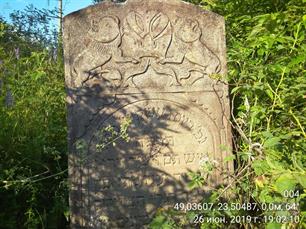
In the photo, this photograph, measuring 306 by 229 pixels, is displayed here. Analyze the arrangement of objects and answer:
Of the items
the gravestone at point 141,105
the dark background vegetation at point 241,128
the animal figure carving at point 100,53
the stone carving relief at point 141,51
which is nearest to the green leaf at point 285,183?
the dark background vegetation at point 241,128

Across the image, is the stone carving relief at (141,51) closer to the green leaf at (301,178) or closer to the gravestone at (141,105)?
the gravestone at (141,105)

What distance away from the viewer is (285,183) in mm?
1522

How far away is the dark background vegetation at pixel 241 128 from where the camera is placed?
2009 millimetres

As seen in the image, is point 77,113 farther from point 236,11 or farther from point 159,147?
point 236,11

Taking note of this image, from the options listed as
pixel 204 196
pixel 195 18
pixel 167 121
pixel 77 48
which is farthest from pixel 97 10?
pixel 204 196

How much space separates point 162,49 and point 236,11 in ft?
4.79

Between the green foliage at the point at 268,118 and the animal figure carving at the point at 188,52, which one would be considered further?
the animal figure carving at the point at 188,52

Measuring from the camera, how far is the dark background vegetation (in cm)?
201

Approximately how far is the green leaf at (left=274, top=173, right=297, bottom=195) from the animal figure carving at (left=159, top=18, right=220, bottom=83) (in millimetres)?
1256

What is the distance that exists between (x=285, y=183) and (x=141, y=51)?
57.5 inches

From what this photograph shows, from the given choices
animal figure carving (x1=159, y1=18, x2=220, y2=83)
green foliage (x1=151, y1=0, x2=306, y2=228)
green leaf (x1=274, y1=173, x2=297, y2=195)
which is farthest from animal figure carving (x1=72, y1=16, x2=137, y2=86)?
green leaf (x1=274, y1=173, x2=297, y2=195)

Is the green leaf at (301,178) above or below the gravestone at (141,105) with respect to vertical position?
below

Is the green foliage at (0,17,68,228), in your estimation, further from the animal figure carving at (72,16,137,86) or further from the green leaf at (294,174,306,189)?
the green leaf at (294,174,306,189)

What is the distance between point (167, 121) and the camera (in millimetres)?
2627
